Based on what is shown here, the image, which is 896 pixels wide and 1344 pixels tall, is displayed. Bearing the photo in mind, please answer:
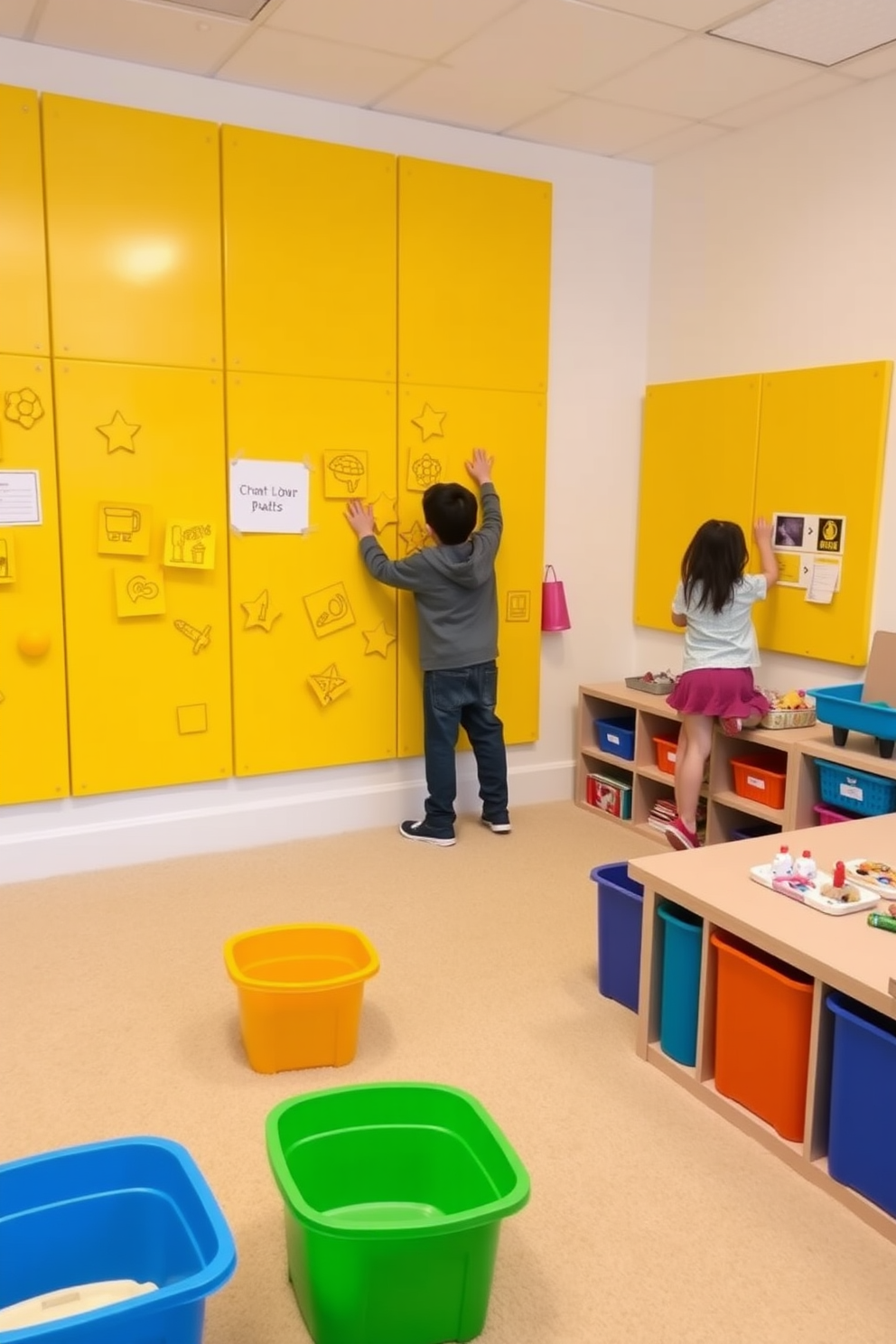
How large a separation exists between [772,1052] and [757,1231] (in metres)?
0.36

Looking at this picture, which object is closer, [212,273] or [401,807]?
[212,273]

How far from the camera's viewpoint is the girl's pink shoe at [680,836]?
12.4ft

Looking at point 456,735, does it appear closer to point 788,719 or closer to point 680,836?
point 680,836

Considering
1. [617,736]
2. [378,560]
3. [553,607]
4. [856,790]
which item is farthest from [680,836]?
[378,560]

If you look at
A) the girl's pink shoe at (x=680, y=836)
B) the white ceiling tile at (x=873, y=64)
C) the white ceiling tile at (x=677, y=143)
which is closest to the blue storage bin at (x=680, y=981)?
the girl's pink shoe at (x=680, y=836)

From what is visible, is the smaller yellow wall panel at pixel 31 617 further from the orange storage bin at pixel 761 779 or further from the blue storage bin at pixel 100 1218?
the orange storage bin at pixel 761 779

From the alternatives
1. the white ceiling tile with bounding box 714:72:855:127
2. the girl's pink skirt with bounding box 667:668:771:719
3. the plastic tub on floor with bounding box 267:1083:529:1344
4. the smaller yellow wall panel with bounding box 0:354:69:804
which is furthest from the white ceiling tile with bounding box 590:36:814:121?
the plastic tub on floor with bounding box 267:1083:529:1344

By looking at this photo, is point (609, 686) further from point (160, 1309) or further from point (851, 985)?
point (160, 1309)

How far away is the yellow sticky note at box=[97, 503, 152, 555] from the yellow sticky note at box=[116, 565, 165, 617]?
62 mm

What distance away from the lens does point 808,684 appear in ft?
13.2

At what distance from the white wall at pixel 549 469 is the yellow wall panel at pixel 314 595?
203mm

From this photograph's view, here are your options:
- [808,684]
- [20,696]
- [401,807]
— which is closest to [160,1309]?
[20,696]

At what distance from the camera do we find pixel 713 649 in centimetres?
380

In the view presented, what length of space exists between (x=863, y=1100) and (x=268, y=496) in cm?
276
